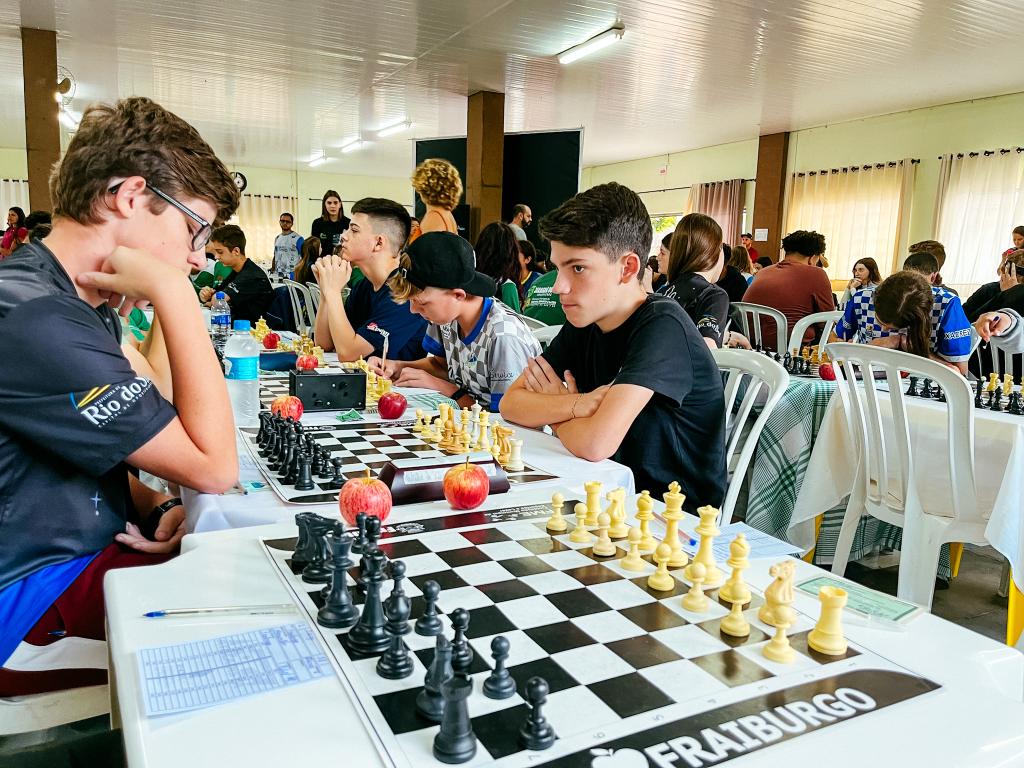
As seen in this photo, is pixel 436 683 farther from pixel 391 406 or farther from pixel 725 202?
pixel 725 202

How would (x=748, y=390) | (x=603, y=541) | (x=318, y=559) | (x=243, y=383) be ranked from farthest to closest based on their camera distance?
(x=748, y=390) < (x=243, y=383) < (x=603, y=541) < (x=318, y=559)

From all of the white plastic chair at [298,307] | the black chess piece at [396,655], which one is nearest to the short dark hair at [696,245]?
the white plastic chair at [298,307]

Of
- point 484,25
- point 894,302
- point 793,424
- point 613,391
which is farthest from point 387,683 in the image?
point 484,25

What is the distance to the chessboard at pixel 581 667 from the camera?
2.47ft

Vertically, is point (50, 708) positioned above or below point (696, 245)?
below

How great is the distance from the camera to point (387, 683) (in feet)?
2.76

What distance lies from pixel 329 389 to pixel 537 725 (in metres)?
1.66

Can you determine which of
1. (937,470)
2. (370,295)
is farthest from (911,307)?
(370,295)

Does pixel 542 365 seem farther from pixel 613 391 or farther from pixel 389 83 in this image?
pixel 389 83

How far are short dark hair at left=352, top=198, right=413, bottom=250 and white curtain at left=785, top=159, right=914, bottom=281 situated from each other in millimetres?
8936

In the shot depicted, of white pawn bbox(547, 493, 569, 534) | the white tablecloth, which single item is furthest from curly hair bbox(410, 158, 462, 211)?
white pawn bbox(547, 493, 569, 534)

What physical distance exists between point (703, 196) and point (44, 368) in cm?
1385

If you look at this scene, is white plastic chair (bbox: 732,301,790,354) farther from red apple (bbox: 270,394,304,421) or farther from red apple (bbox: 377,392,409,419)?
red apple (bbox: 270,394,304,421)

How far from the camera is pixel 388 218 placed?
147 inches
